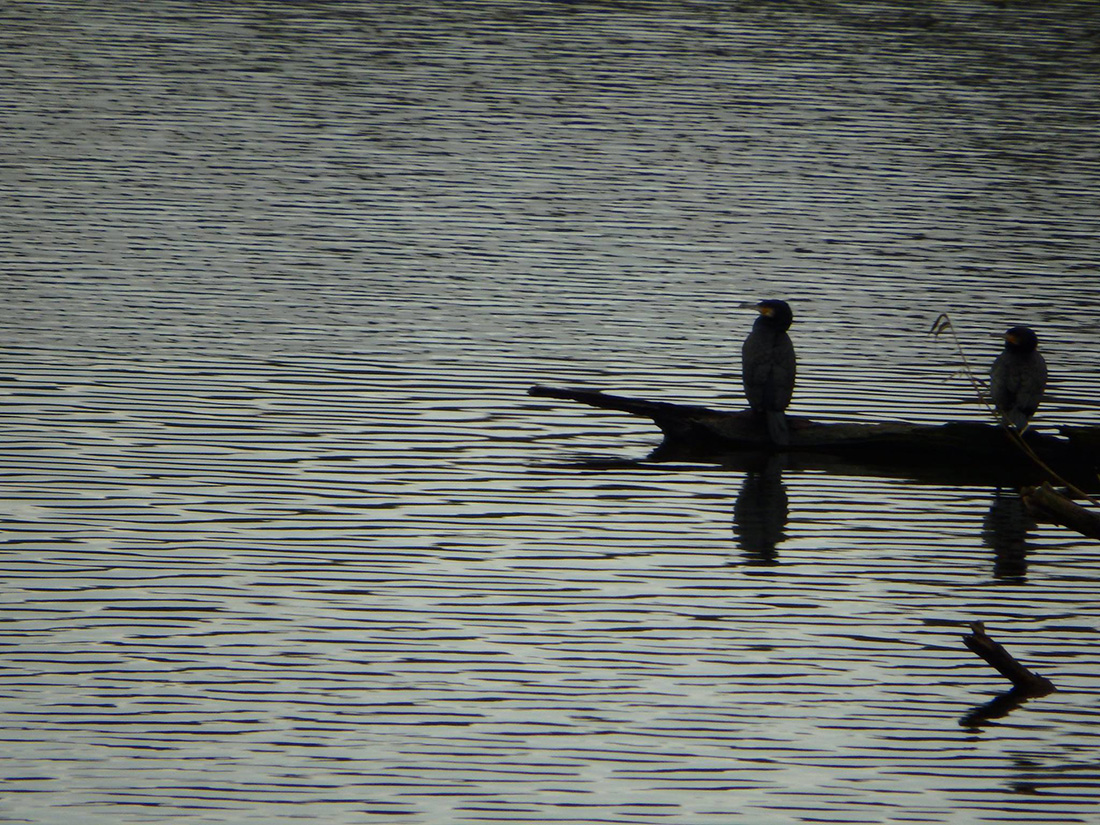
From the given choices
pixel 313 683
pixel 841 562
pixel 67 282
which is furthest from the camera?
pixel 67 282

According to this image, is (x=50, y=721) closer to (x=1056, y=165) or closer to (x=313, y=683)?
(x=313, y=683)

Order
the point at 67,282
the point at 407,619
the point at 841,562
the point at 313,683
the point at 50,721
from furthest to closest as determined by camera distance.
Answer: the point at 67,282, the point at 841,562, the point at 407,619, the point at 313,683, the point at 50,721

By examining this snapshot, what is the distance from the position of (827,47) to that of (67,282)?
84.6ft

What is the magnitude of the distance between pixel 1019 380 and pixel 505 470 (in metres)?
4.20

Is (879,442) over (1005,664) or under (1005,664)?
over

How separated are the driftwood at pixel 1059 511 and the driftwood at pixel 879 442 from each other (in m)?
5.66

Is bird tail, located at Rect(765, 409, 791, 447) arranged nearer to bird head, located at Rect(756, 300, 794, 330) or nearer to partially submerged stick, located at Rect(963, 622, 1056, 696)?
bird head, located at Rect(756, 300, 794, 330)

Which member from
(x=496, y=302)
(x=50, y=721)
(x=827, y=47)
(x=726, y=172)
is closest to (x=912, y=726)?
(x=50, y=721)

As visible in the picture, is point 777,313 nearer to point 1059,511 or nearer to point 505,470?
point 505,470

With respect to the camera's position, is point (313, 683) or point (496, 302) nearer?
point (313, 683)

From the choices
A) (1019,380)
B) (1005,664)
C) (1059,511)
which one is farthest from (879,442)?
(1059,511)

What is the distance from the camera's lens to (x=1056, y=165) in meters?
32.9

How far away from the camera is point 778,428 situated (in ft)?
49.3

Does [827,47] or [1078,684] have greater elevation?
[827,47]
